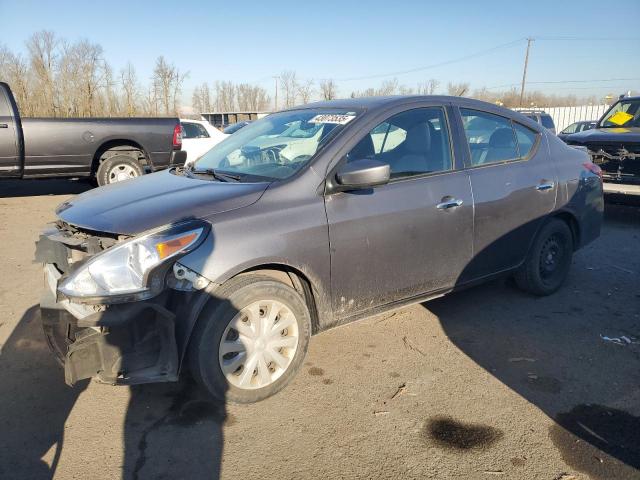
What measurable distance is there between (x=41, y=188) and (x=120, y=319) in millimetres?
10521

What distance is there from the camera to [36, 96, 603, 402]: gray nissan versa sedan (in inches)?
106

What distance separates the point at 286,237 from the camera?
3.00m

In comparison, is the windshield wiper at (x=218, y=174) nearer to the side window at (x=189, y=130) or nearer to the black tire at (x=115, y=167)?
the black tire at (x=115, y=167)

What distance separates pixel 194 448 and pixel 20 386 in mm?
1390

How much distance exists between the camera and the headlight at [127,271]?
2625 millimetres

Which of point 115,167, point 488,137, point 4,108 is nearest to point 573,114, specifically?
point 115,167

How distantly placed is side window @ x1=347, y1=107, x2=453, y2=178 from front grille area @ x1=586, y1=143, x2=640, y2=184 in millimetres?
5492

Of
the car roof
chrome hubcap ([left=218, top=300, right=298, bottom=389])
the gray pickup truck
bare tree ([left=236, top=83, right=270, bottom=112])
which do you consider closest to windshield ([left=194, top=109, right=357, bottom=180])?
the car roof

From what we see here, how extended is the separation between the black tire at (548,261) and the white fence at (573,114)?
27.7 m

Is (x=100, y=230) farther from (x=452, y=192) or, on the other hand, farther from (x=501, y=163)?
(x=501, y=163)

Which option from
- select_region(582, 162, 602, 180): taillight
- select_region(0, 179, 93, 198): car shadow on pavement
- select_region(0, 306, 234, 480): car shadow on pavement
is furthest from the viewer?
select_region(0, 179, 93, 198): car shadow on pavement

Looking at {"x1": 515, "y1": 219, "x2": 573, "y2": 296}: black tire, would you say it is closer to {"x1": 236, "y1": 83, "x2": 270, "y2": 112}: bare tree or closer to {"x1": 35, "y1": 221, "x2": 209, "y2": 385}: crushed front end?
{"x1": 35, "y1": 221, "x2": 209, "y2": 385}: crushed front end

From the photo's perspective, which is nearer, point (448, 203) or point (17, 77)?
point (448, 203)

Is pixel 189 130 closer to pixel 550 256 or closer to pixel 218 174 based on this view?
pixel 218 174
